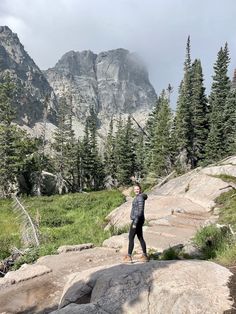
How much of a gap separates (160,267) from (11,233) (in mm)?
18956

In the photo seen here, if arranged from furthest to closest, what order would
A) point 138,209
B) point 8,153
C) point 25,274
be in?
point 8,153
point 25,274
point 138,209

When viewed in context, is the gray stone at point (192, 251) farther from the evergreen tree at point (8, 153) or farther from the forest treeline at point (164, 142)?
the evergreen tree at point (8, 153)

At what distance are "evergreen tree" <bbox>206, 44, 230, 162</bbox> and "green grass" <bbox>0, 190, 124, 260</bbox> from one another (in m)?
21.8

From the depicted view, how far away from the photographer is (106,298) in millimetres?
7805

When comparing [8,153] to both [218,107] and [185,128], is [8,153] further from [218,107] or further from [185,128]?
[218,107]

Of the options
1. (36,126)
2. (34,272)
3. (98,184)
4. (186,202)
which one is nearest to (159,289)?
(34,272)

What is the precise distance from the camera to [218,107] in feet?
208

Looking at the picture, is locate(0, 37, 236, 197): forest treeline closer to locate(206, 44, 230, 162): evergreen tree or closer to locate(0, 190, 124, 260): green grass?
locate(206, 44, 230, 162): evergreen tree

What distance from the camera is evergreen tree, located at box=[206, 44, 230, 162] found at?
2221 inches

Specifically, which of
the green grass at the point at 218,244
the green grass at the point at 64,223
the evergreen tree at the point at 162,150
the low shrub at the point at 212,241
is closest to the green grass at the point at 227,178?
the green grass at the point at 64,223

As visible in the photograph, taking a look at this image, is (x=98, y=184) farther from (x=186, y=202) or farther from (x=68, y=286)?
(x=68, y=286)

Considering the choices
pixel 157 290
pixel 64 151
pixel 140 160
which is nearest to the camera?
pixel 157 290

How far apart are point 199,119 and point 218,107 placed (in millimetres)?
3290

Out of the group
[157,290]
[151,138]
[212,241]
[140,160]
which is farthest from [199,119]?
[157,290]
